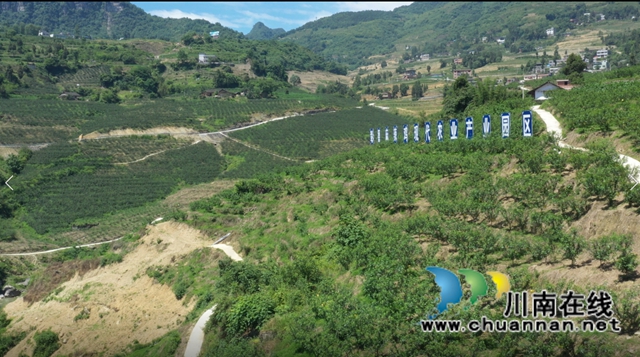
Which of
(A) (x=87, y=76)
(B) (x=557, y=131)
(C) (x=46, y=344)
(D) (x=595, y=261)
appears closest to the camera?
(D) (x=595, y=261)

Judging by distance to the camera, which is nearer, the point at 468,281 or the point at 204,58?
the point at 468,281

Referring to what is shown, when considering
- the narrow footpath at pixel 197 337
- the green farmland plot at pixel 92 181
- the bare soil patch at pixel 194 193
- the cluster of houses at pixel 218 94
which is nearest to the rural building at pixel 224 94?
the cluster of houses at pixel 218 94

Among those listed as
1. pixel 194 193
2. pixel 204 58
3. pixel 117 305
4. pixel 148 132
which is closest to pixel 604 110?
pixel 117 305

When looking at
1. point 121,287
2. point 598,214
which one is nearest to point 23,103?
point 121,287

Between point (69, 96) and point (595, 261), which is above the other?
A: point (69, 96)

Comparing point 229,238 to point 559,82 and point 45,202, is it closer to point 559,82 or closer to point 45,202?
point 45,202

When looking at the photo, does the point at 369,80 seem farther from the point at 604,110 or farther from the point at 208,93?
the point at 604,110

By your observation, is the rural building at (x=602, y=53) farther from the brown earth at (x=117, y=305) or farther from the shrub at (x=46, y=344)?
the shrub at (x=46, y=344)
